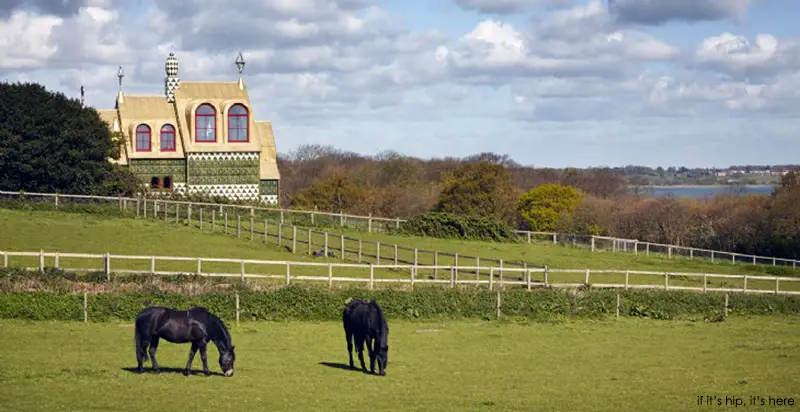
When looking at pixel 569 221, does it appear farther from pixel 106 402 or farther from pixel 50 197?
pixel 106 402

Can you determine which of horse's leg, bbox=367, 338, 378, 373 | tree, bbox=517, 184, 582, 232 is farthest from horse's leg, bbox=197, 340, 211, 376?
tree, bbox=517, 184, 582, 232

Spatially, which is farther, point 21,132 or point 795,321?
point 21,132

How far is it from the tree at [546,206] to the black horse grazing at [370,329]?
53.7 meters

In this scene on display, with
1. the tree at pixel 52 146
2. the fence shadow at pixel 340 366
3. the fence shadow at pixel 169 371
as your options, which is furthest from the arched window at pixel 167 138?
the fence shadow at pixel 169 371

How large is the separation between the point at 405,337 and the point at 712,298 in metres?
12.2

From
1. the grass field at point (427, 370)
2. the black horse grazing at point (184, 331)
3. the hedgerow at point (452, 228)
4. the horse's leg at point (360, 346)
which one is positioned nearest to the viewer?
the grass field at point (427, 370)

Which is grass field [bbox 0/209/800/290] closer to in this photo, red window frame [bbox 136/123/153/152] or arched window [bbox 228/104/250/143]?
red window frame [bbox 136/123/153/152]

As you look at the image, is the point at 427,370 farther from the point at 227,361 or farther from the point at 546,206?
the point at 546,206

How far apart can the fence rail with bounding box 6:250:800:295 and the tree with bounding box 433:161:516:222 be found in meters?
28.2

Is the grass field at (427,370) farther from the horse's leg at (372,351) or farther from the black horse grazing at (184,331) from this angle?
the black horse grazing at (184,331)

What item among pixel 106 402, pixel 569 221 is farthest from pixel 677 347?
pixel 569 221

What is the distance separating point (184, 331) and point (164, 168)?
47.5m

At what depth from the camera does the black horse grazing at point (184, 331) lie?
73.0 feet

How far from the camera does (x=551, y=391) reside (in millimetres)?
21828
